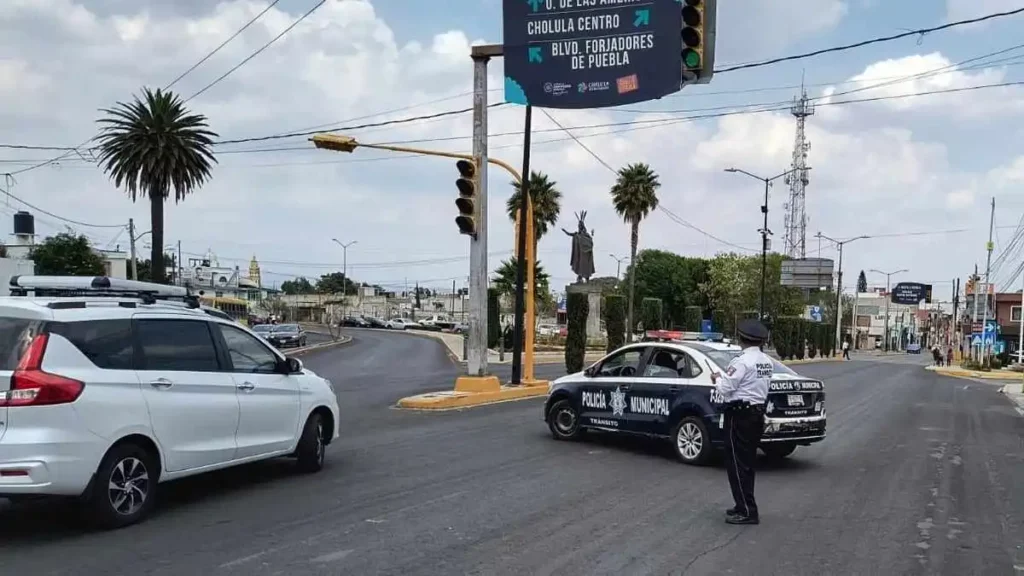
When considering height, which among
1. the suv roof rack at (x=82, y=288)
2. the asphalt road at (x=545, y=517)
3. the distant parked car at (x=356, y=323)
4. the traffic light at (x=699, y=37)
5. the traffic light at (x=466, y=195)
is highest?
the traffic light at (x=699, y=37)

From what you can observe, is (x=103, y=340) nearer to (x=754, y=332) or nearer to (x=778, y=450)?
(x=754, y=332)

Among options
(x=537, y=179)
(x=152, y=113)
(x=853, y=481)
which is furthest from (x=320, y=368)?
(x=853, y=481)

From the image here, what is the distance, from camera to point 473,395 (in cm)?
1767

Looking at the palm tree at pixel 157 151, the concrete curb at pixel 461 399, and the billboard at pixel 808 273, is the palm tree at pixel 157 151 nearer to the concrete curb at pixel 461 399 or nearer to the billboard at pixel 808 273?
the concrete curb at pixel 461 399

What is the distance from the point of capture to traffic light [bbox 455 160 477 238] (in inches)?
696

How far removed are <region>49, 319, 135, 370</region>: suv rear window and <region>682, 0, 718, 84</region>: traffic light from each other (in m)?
8.53

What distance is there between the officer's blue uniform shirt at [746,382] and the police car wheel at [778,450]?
11.0ft

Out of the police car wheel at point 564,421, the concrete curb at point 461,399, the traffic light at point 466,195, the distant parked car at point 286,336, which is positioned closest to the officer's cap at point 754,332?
the police car wheel at point 564,421

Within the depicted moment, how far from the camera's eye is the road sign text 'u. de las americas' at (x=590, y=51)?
13.6m

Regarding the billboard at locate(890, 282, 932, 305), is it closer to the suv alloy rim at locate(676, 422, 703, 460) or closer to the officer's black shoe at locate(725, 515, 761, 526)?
the suv alloy rim at locate(676, 422, 703, 460)

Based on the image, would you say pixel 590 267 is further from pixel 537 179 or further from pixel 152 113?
pixel 152 113

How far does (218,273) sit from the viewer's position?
129875mm

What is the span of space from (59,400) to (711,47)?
383 inches

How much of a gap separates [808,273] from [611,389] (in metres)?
60.4
